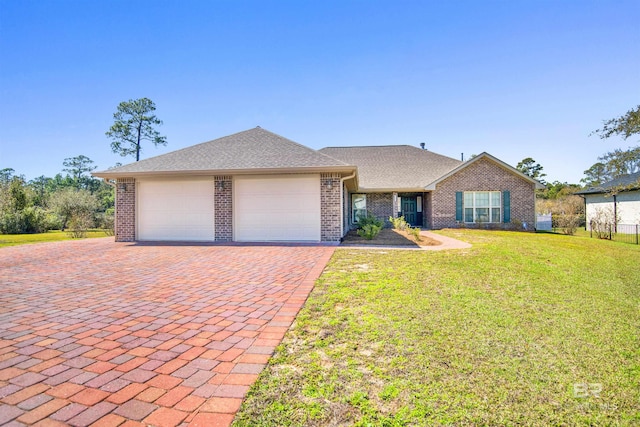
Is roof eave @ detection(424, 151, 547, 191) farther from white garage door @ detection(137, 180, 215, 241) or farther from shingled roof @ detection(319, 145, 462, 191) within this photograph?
white garage door @ detection(137, 180, 215, 241)

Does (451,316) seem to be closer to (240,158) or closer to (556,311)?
(556,311)

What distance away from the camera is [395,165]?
20.7 m

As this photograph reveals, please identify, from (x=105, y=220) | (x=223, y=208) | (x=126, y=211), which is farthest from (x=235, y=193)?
(x=105, y=220)

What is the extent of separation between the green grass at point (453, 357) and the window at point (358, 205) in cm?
1348

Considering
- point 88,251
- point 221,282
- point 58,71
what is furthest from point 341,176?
point 58,71

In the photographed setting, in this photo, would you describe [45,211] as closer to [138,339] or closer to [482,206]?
[138,339]

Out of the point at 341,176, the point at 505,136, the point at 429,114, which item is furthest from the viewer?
the point at 505,136

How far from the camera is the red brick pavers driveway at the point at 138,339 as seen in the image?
2.00m

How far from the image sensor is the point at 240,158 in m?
11.6

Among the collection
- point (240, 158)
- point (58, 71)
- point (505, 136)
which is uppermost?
point (58, 71)

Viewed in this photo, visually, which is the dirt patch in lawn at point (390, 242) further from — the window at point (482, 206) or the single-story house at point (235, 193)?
the window at point (482, 206)

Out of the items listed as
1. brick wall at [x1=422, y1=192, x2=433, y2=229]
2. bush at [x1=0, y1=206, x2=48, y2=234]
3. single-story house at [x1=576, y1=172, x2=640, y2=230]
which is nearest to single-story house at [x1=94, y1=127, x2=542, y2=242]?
brick wall at [x1=422, y1=192, x2=433, y2=229]

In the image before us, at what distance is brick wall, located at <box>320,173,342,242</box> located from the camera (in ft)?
35.0

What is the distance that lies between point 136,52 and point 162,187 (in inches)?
236
